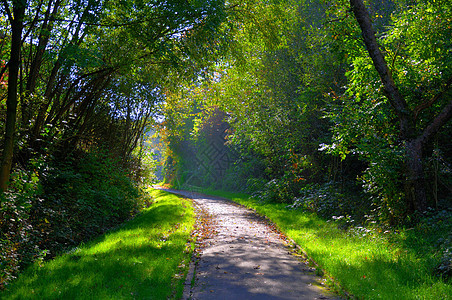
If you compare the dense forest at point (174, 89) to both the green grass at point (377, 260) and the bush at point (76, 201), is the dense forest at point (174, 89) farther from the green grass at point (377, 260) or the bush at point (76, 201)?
the green grass at point (377, 260)

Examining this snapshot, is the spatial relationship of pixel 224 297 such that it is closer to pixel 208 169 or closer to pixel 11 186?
pixel 11 186

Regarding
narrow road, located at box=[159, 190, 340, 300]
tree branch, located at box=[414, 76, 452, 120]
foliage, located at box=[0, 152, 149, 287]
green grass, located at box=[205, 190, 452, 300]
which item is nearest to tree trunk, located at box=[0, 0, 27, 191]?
foliage, located at box=[0, 152, 149, 287]

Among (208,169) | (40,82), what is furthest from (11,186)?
(208,169)

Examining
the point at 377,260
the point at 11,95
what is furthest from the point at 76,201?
the point at 377,260

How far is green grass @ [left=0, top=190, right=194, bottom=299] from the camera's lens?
17.9 feet

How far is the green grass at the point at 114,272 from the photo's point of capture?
17.9 ft

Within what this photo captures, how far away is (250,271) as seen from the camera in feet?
23.3

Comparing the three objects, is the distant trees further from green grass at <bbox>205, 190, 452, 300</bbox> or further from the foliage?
green grass at <bbox>205, 190, 452, 300</bbox>

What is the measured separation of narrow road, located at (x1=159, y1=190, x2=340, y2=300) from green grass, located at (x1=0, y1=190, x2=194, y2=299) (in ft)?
1.61

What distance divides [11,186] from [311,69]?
1307 centimetres

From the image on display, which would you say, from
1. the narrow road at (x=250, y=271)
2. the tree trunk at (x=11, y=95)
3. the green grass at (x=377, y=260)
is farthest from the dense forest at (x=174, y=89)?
the narrow road at (x=250, y=271)

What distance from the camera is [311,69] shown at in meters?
15.5

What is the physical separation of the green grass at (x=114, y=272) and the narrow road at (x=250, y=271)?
490 mm

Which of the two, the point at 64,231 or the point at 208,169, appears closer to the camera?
the point at 64,231
